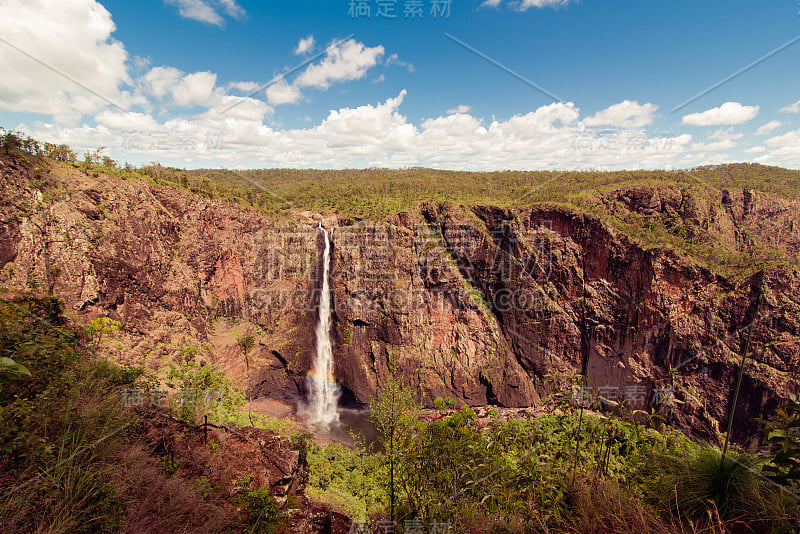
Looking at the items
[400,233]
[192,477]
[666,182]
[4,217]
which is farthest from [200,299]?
[666,182]

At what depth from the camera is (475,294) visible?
1106 inches

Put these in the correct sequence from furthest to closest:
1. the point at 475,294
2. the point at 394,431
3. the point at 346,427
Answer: the point at 475,294 → the point at 346,427 → the point at 394,431

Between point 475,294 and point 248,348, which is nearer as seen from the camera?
point 248,348

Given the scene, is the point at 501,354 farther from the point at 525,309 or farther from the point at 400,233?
the point at 400,233

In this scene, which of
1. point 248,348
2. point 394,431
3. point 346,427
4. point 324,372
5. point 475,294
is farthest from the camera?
point 475,294

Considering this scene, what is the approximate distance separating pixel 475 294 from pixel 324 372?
569 inches

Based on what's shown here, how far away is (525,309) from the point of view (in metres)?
27.1

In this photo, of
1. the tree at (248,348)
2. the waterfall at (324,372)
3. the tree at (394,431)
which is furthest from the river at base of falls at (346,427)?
the tree at (394,431)

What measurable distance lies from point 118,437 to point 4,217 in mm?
16215

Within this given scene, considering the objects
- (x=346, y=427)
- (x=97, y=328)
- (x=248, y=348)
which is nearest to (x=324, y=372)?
(x=346, y=427)

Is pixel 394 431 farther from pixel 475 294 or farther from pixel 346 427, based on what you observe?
pixel 475 294

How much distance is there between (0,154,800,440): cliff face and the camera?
19656mm

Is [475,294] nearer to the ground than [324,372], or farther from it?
farther from it

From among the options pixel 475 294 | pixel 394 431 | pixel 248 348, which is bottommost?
pixel 248 348
